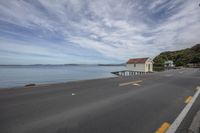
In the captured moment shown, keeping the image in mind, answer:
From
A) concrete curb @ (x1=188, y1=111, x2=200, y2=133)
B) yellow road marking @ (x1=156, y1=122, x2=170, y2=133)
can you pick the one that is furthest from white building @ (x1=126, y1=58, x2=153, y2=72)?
yellow road marking @ (x1=156, y1=122, x2=170, y2=133)

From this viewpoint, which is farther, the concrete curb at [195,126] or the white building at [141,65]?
the white building at [141,65]

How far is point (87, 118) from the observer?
405 cm

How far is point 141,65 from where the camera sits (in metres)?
41.9

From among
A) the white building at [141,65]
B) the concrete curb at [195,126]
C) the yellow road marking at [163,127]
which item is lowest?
the yellow road marking at [163,127]

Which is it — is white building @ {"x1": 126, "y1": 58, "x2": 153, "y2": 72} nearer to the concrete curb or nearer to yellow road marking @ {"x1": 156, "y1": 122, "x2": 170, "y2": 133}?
the concrete curb

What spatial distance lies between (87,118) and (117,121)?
90cm

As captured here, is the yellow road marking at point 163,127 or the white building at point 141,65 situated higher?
the white building at point 141,65

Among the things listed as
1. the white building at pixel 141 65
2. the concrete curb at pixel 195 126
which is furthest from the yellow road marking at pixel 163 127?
the white building at pixel 141 65

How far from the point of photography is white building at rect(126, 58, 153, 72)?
40.7m

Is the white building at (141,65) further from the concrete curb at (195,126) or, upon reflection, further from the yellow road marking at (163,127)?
the yellow road marking at (163,127)

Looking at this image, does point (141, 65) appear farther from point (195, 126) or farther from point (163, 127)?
point (163, 127)

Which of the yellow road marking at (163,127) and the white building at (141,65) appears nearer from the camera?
the yellow road marking at (163,127)

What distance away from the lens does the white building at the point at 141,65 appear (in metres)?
40.7

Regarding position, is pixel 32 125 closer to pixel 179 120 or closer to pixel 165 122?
pixel 165 122
